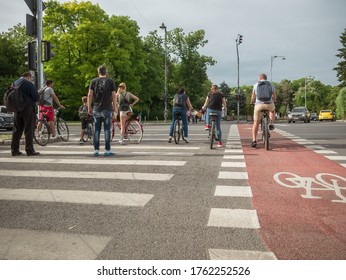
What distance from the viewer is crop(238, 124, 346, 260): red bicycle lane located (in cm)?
270

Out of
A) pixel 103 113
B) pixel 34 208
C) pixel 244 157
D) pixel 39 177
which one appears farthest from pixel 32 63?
pixel 34 208

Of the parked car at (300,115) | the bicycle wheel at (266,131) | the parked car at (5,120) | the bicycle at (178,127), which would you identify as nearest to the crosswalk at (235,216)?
the bicycle wheel at (266,131)

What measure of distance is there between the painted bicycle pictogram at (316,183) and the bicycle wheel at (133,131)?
21.4 feet

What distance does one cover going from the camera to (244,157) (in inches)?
309

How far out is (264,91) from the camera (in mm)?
9469

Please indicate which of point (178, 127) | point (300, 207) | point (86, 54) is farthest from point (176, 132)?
point (86, 54)

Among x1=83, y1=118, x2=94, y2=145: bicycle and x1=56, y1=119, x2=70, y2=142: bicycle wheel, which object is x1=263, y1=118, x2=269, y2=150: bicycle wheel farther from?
x1=56, y1=119, x2=70, y2=142: bicycle wheel

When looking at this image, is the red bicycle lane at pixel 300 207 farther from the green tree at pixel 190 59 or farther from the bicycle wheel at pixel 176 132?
the green tree at pixel 190 59

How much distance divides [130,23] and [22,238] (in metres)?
44.5

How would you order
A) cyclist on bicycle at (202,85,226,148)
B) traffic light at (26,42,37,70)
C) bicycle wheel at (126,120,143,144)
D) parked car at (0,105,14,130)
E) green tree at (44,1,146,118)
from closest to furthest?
1. cyclist on bicycle at (202,85,226,148)
2. traffic light at (26,42,37,70)
3. bicycle wheel at (126,120,143,144)
4. parked car at (0,105,14,130)
5. green tree at (44,1,146,118)

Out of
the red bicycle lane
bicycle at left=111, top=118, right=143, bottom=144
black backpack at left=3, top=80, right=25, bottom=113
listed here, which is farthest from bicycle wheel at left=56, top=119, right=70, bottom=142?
the red bicycle lane

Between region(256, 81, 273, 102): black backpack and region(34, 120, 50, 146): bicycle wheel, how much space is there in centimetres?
678

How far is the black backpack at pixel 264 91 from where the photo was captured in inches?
372

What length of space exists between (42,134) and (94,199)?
7692 mm
